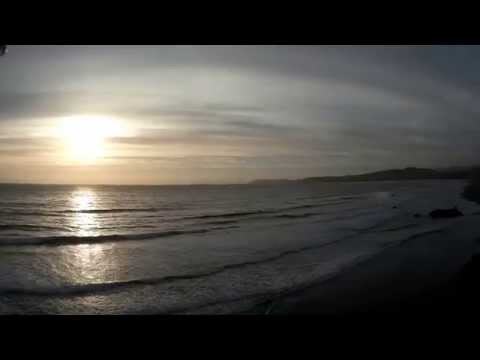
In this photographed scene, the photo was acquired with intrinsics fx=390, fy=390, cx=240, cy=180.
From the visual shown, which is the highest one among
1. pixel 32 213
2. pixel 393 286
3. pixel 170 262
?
pixel 32 213

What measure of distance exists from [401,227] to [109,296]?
10.8m

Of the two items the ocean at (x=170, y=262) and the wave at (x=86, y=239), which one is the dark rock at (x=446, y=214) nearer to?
the ocean at (x=170, y=262)

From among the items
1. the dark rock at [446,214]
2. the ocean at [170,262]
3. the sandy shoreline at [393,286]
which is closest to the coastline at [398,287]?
the sandy shoreline at [393,286]

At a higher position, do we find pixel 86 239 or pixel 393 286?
pixel 393 286

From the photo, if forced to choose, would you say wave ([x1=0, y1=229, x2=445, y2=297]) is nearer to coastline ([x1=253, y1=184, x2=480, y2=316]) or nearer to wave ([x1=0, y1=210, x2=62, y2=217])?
coastline ([x1=253, y1=184, x2=480, y2=316])

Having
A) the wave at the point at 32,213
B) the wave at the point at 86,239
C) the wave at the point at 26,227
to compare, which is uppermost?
the wave at the point at 32,213

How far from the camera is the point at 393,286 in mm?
5285

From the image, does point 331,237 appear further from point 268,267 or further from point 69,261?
point 69,261

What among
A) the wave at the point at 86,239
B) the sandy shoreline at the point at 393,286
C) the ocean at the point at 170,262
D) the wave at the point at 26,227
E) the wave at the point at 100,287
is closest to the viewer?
the sandy shoreline at the point at 393,286

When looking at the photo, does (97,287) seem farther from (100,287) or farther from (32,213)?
(32,213)

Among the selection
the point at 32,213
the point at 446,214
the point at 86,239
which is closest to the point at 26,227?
the point at 86,239

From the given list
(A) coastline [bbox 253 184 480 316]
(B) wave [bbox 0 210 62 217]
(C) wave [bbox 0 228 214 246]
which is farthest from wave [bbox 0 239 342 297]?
(B) wave [bbox 0 210 62 217]

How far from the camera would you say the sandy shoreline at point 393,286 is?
170 inches
